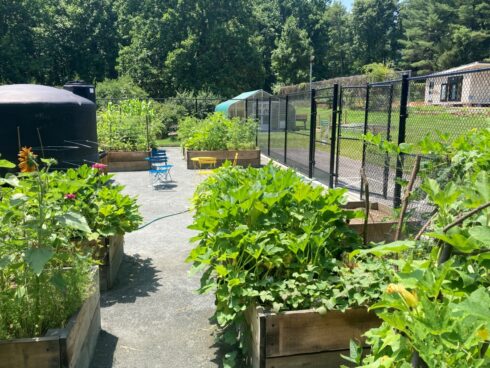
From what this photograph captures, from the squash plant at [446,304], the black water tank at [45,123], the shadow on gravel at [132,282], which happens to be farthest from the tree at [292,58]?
the squash plant at [446,304]

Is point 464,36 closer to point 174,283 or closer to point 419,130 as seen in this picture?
point 419,130

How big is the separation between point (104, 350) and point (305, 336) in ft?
5.45

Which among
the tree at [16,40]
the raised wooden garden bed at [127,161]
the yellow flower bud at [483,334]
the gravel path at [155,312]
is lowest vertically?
the gravel path at [155,312]

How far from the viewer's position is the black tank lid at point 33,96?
6918mm

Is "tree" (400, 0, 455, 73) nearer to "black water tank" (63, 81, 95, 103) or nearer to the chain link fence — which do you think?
the chain link fence

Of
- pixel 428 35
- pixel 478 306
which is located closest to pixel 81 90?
pixel 478 306

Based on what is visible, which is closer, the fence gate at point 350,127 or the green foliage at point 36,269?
the green foliage at point 36,269

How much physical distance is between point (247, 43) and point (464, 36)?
24.3m

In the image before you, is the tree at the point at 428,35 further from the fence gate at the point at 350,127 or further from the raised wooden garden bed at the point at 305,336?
the raised wooden garden bed at the point at 305,336

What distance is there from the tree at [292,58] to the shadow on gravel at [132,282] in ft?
177

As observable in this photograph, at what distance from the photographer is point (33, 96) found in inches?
277

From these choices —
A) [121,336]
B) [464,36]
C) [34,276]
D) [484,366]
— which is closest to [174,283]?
[121,336]

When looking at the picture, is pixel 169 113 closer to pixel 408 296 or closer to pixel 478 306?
pixel 408 296

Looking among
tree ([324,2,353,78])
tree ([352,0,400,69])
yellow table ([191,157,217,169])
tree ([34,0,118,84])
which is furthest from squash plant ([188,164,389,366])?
tree ([352,0,400,69])
